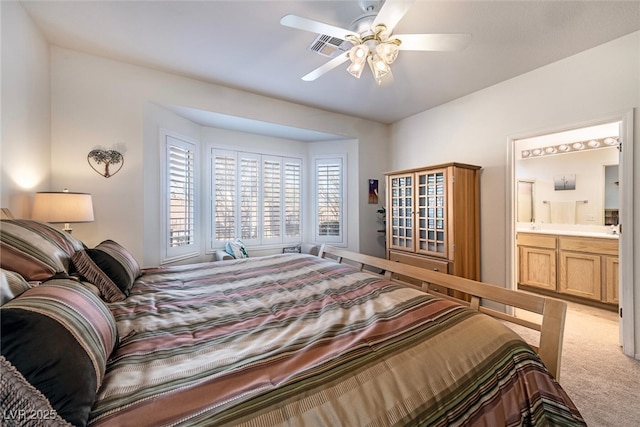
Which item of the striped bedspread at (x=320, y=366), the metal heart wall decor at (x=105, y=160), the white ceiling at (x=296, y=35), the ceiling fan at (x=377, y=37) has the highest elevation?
the white ceiling at (x=296, y=35)

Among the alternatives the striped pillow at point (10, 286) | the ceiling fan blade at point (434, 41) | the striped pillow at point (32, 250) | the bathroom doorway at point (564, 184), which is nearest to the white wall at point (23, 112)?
the striped pillow at point (32, 250)

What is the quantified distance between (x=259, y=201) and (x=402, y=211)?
2.18 meters

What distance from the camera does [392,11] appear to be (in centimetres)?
148

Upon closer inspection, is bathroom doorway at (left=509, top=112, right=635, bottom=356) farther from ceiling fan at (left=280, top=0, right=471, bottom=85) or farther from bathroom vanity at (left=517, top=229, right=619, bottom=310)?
ceiling fan at (left=280, top=0, right=471, bottom=85)

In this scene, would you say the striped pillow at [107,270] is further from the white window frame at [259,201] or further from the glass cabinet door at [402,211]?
the glass cabinet door at [402,211]

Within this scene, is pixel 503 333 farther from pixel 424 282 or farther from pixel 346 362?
pixel 346 362

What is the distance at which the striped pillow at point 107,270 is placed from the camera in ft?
4.45

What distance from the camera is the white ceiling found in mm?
1900

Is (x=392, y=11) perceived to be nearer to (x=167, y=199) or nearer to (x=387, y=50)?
(x=387, y=50)

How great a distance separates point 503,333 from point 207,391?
3.71ft

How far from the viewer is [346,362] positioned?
0.83m

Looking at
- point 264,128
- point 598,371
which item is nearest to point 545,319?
point 598,371

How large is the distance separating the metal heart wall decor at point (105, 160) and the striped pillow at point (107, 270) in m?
1.28

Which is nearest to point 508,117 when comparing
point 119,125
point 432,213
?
point 432,213
